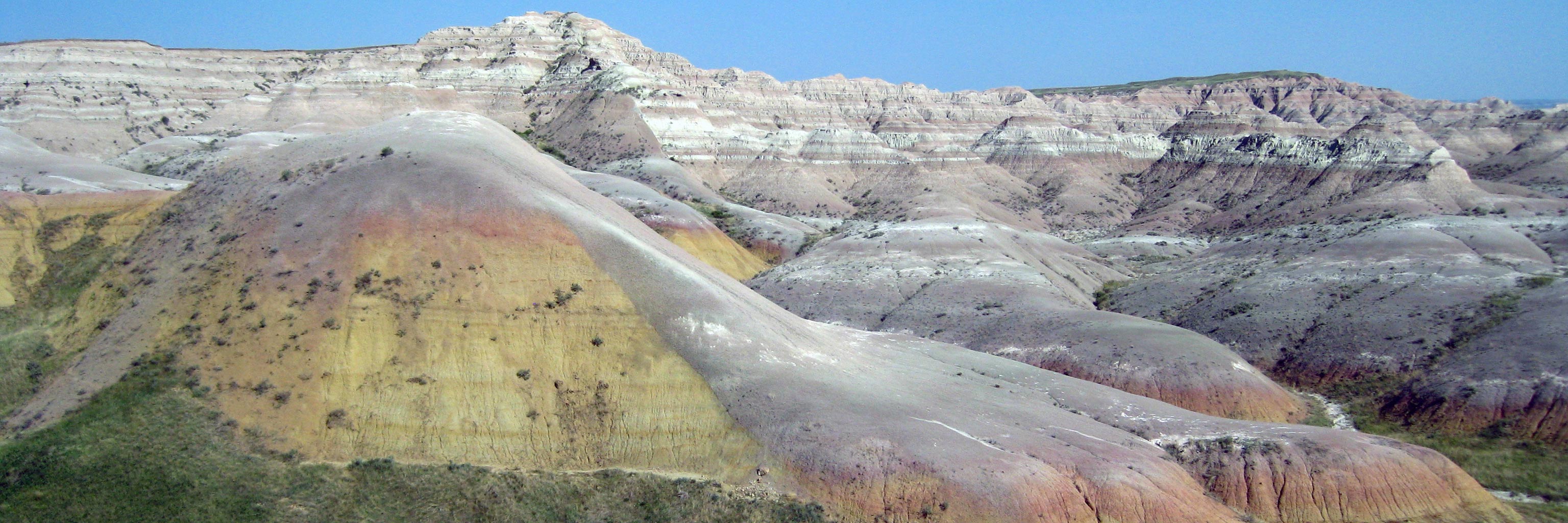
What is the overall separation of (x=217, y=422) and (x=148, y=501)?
2.67 metres

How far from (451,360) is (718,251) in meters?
40.6

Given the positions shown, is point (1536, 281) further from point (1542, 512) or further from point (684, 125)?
point (684, 125)

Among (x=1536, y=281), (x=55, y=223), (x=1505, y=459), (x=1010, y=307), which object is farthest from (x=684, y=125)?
(x=1505, y=459)

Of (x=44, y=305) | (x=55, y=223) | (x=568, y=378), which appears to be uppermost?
(x=55, y=223)

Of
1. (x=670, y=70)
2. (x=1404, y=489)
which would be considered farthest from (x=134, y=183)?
(x=670, y=70)

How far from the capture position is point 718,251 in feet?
210

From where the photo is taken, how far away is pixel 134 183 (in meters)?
41.5

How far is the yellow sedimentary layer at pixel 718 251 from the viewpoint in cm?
6128

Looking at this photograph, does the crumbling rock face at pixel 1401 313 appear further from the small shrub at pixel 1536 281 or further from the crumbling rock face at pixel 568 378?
the crumbling rock face at pixel 568 378

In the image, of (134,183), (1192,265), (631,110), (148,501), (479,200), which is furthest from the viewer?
(631,110)

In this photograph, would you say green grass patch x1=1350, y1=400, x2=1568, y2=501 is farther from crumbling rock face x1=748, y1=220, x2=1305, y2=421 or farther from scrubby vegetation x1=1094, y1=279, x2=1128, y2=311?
scrubby vegetation x1=1094, y1=279, x2=1128, y2=311

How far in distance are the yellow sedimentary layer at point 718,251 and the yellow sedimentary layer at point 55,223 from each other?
32.3 m

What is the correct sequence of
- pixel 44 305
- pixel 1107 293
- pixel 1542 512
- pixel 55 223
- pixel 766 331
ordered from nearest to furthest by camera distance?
1. pixel 1542 512
2. pixel 44 305
3. pixel 766 331
4. pixel 55 223
5. pixel 1107 293

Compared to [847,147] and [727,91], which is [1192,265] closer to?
[847,147]
